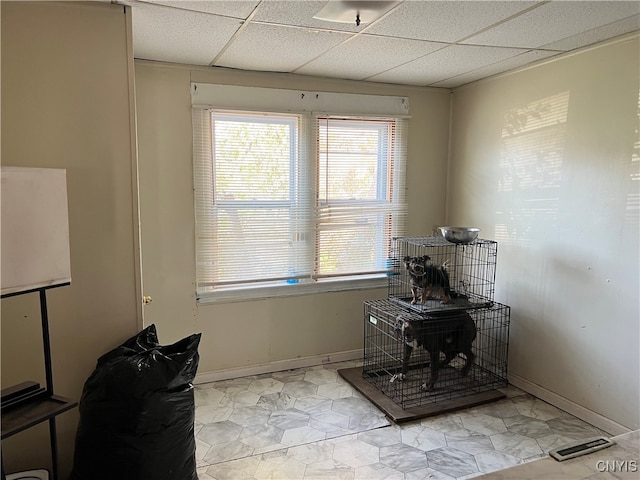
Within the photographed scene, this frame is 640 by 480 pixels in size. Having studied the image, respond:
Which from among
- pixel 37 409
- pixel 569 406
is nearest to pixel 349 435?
pixel 569 406

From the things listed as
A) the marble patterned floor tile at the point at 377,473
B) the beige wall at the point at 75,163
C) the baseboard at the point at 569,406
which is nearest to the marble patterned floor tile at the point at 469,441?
the marble patterned floor tile at the point at 377,473

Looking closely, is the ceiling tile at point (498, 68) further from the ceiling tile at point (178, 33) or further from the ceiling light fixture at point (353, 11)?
the ceiling tile at point (178, 33)

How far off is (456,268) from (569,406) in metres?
1.35

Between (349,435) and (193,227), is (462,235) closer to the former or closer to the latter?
(349,435)

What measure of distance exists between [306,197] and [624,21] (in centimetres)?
220

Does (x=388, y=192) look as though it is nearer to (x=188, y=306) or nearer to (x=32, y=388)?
(x=188, y=306)

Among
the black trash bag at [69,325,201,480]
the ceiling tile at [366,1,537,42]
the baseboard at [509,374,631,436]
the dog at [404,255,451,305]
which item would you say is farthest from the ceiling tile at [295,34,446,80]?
the baseboard at [509,374,631,436]

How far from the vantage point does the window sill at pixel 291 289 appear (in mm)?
3334

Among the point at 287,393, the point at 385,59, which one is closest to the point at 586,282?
the point at 385,59

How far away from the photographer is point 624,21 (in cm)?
226

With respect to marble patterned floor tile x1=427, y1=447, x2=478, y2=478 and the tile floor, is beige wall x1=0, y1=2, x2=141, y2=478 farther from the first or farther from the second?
marble patterned floor tile x1=427, y1=447, x2=478, y2=478

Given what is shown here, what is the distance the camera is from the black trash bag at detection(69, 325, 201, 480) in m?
1.78

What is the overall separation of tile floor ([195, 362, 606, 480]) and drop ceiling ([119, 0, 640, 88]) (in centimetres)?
227

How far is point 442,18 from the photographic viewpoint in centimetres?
215
